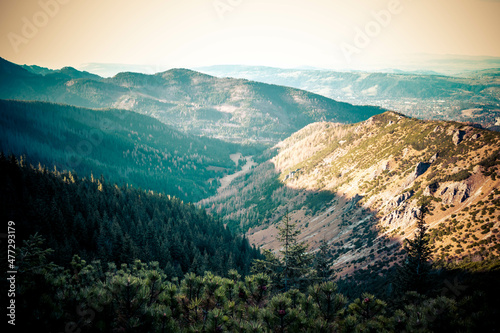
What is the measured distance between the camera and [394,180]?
134375 mm

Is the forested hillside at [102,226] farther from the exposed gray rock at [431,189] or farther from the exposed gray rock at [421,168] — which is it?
the exposed gray rock at [421,168]

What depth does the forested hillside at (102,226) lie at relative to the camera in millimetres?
56322

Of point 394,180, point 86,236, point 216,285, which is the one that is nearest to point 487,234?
point 394,180

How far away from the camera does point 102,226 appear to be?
2685 inches

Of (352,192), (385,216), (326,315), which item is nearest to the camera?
(326,315)

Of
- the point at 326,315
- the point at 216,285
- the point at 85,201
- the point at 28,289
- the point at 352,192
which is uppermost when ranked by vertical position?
the point at 352,192

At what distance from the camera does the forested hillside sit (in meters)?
56.3

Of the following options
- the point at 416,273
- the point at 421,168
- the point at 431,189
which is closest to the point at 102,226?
the point at 416,273

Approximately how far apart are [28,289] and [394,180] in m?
154

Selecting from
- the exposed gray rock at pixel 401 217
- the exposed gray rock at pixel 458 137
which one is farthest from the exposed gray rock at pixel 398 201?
the exposed gray rock at pixel 458 137

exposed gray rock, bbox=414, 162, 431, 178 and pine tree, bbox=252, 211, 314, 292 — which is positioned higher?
exposed gray rock, bbox=414, 162, 431, 178

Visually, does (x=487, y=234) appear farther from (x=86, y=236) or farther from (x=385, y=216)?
(x=86, y=236)

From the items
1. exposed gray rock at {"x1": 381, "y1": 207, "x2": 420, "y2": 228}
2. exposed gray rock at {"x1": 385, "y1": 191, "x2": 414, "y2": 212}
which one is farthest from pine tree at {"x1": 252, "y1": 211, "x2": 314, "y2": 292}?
exposed gray rock at {"x1": 385, "y1": 191, "x2": 414, "y2": 212}

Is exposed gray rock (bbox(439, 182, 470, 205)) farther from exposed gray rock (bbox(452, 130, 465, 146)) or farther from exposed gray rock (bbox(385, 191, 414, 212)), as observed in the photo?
exposed gray rock (bbox(452, 130, 465, 146))
